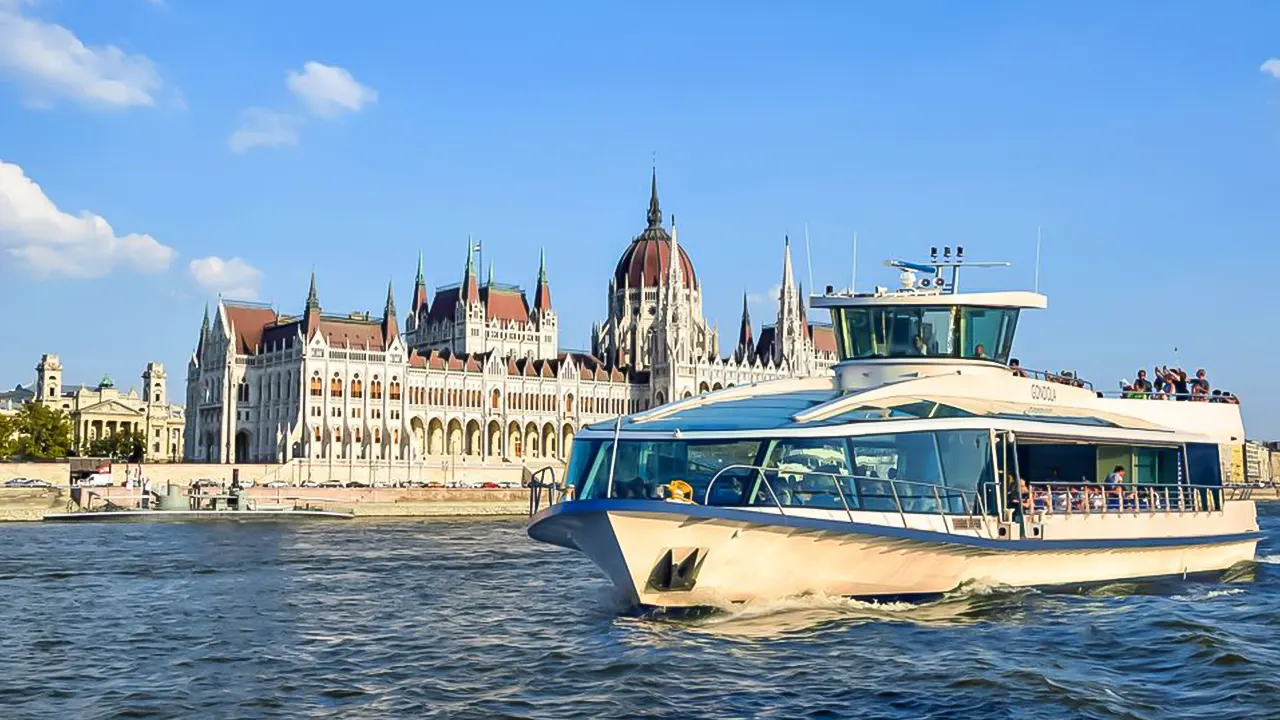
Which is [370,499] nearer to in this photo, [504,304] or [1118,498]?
[1118,498]

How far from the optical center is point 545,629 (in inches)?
857

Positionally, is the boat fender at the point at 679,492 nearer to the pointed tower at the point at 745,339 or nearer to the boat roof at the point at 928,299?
the boat roof at the point at 928,299

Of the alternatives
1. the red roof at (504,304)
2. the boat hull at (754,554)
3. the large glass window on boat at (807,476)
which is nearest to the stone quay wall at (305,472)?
the red roof at (504,304)

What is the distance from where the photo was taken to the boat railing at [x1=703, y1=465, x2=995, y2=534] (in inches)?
834

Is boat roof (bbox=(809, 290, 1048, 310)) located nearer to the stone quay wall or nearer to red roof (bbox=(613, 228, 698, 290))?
the stone quay wall

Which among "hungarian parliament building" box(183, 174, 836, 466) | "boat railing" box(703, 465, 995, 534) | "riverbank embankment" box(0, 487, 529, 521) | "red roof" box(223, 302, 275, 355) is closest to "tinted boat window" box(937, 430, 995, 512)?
"boat railing" box(703, 465, 995, 534)

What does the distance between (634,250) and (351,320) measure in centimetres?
4482

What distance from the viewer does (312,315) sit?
5044 inches

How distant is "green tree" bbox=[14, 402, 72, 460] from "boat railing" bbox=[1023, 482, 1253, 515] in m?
111

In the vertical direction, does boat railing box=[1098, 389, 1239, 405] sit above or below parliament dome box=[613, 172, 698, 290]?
below

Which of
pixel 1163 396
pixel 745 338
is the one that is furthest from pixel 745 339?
pixel 1163 396

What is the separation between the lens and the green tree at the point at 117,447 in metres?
144

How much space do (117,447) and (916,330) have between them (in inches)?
5387

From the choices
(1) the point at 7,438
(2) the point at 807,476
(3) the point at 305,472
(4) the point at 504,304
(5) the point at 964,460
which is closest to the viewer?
(2) the point at 807,476
